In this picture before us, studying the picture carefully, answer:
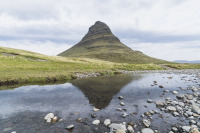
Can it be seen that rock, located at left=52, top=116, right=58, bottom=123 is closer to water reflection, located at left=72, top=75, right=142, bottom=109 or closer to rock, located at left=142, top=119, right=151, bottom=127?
water reflection, located at left=72, top=75, right=142, bottom=109

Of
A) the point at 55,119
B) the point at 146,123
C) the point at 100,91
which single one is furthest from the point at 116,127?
the point at 100,91

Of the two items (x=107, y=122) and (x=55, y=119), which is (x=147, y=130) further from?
(x=55, y=119)

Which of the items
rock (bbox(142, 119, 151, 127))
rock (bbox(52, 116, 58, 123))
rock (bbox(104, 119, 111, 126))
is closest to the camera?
rock (bbox(142, 119, 151, 127))

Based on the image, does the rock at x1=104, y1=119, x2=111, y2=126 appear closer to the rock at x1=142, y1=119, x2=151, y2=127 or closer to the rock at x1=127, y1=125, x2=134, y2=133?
the rock at x1=127, y1=125, x2=134, y2=133

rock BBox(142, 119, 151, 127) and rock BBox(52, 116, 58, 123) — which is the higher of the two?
rock BBox(142, 119, 151, 127)

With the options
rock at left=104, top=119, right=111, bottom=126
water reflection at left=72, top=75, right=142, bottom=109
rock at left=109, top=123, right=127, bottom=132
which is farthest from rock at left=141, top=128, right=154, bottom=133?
water reflection at left=72, top=75, right=142, bottom=109

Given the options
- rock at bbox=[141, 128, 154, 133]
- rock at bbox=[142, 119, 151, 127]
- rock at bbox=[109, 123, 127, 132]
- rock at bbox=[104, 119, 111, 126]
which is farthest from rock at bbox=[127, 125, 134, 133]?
rock at bbox=[104, 119, 111, 126]

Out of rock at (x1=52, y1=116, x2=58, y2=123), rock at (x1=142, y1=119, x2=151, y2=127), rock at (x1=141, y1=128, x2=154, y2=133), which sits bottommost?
rock at (x1=52, y1=116, x2=58, y2=123)

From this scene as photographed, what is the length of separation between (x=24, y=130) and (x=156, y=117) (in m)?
9.69

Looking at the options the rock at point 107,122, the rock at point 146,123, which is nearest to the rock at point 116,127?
the rock at point 107,122

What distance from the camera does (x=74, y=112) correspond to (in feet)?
37.0

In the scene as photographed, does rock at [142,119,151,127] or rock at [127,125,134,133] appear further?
rock at [142,119,151,127]

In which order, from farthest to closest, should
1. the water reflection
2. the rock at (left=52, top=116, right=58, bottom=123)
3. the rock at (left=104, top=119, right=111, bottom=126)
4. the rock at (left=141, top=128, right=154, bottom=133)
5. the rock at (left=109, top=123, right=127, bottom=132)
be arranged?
the water reflection < the rock at (left=52, top=116, right=58, bottom=123) < the rock at (left=104, top=119, right=111, bottom=126) < the rock at (left=109, top=123, right=127, bottom=132) < the rock at (left=141, top=128, right=154, bottom=133)

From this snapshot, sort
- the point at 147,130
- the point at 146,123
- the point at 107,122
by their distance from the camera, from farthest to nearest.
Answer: the point at 107,122 < the point at 146,123 < the point at 147,130
